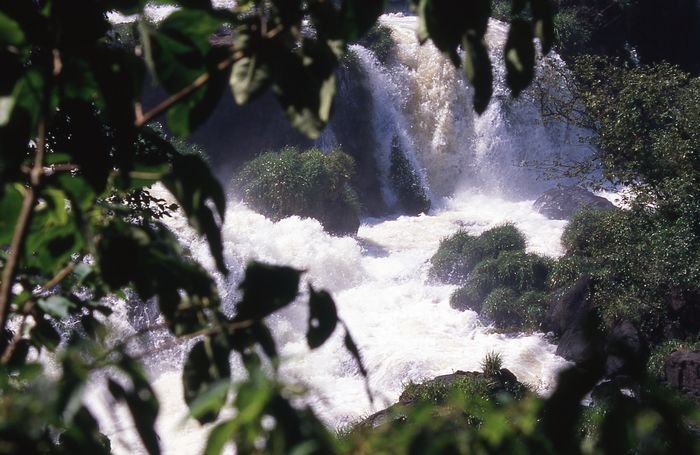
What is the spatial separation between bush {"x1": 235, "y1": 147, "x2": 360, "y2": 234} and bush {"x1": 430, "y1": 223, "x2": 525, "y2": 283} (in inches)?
87.0

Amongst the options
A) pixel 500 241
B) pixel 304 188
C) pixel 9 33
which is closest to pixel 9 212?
pixel 9 33

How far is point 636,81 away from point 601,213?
7.54 feet

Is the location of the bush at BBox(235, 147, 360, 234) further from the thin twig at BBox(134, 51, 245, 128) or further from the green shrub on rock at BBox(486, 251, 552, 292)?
the thin twig at BBox(134, 51, 245, 128)

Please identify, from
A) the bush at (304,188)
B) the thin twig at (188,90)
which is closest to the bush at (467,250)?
the bush at (304,188)

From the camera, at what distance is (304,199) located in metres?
13.2

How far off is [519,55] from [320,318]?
0.38m

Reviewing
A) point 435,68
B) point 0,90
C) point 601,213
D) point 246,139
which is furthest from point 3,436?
point 435,68

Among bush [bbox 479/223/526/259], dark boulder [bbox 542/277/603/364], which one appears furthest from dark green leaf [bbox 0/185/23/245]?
bush [bbox 479/223/526/259]

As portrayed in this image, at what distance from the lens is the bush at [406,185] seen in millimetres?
15258

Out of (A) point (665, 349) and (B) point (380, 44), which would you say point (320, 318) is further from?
(B) point (380, 44)

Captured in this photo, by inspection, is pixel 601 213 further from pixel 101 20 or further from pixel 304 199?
pixel 101 20

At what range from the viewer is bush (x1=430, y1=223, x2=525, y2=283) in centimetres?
1152

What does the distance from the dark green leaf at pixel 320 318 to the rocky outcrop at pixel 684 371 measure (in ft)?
24.3

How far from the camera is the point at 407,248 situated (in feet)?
42.1
